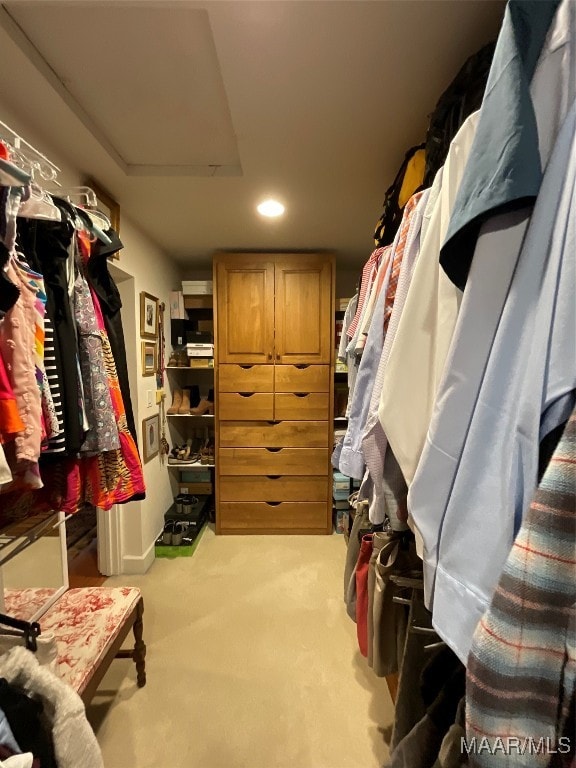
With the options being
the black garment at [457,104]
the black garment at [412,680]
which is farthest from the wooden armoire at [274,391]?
the black garment at [412,680]

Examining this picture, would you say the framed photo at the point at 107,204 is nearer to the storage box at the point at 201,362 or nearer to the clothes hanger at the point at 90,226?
the clothes hanger at the point at 90,226

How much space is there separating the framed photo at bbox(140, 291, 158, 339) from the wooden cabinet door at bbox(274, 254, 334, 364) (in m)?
0.88

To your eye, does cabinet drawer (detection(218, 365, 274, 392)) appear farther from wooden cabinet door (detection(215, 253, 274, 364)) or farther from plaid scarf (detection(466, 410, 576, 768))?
plaid scarf (detection(466, 410, 576, 768))

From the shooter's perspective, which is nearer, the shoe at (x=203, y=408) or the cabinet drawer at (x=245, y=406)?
the cabinet drawer at (x=245, y=406)

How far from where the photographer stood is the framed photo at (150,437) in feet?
7.64

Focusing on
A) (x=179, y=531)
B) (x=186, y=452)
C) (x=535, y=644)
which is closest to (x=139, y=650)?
(x=179, y=531)

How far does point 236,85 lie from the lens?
1107 millimetres

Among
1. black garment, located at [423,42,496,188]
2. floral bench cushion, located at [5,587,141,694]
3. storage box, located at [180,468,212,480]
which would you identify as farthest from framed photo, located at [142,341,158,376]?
black garment, located at [423,42,496,188]

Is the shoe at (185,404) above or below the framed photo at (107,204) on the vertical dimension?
below

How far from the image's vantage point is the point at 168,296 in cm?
282

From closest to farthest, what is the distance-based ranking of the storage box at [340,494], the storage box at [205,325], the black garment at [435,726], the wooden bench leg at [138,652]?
the black garment at [435,726], the wooden bench leg at [138,652], the storage box at [340,494], the storage box at [205,325]

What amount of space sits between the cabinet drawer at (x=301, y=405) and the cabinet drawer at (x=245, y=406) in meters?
0.06

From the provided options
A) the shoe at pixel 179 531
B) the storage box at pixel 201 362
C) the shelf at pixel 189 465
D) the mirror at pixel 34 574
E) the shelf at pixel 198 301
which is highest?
the shelf at pixel 198 301

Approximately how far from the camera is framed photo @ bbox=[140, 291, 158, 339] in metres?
2.29
